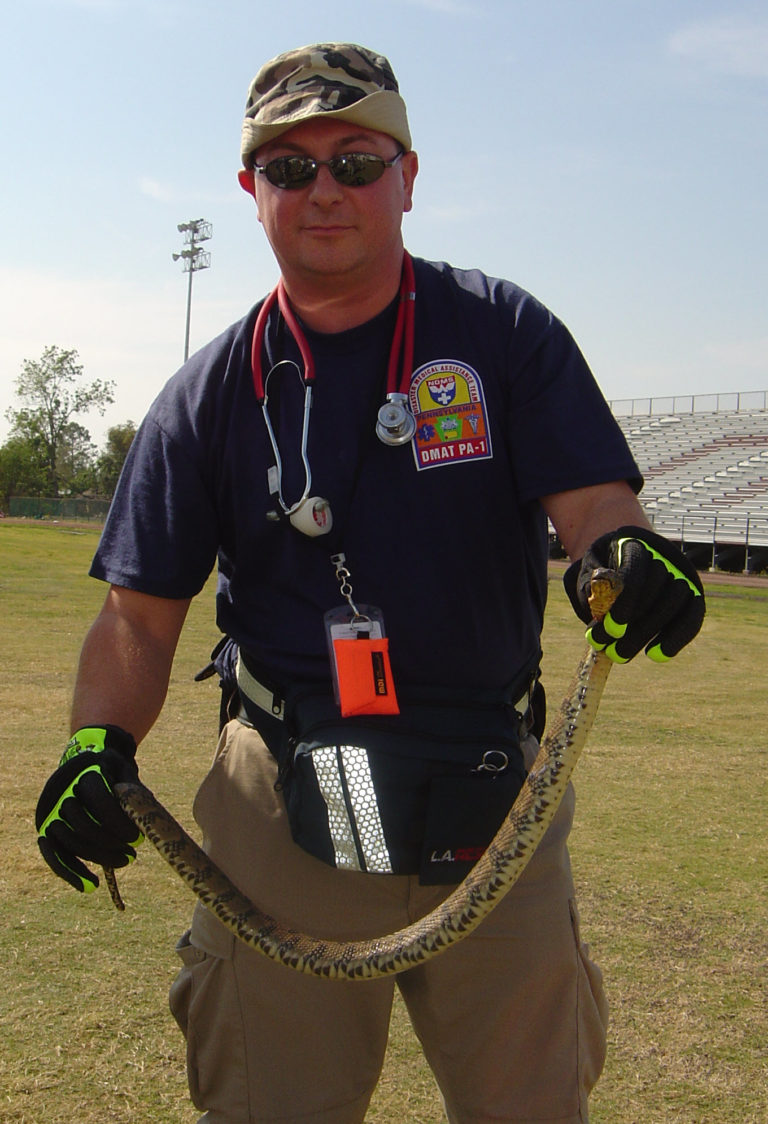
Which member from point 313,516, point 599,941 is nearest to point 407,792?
point 313,516

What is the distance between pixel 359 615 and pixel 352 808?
0.44 m

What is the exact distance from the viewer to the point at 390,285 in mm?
2842

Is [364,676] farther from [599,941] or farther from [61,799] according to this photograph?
[599,941]

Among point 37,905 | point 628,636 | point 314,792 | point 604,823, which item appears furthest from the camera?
point 604,823

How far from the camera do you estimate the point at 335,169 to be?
9.05ft

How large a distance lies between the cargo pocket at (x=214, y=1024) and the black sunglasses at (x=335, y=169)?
185cm

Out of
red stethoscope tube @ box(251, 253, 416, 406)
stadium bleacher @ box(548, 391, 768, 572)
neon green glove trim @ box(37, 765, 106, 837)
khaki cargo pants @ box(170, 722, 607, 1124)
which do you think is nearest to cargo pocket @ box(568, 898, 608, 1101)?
khaki cargo pants @ box(170, 722, 607, 1124)

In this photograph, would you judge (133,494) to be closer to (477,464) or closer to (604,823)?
(477,464)

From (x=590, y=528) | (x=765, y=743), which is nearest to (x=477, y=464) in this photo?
(x=590, y=528)

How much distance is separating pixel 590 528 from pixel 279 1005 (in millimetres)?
1366

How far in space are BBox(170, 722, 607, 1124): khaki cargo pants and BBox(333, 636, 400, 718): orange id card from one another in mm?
418

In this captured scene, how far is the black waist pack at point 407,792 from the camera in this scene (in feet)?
8.21

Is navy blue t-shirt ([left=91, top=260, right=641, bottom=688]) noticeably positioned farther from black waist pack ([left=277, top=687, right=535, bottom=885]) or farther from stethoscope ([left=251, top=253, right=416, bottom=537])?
black waist pack ([left=277, top=687, right=535, bottom=885])

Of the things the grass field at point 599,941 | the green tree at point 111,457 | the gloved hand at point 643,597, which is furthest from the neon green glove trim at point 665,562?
the green tree at point 111,457
